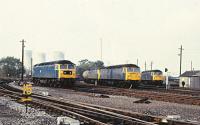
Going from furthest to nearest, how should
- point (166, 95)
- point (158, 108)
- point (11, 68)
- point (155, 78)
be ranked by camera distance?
point (11, 68), point (155, 78), point (166, 95), point (158, 108)

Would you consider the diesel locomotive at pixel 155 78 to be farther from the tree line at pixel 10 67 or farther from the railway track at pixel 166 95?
the tree line at pixel 10 67

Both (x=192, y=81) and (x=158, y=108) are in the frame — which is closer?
(x=158, y=108)

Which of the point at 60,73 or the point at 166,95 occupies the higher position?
the point at 60,73

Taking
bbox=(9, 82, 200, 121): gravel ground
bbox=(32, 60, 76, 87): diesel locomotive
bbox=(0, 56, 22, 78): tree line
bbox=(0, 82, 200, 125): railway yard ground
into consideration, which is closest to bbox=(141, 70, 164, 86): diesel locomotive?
bbox=(32, 60, 76, 87): diesel locomotive

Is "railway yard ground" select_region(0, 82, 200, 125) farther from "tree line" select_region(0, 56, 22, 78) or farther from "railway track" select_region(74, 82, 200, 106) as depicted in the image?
"tree line" select_region(0, 56, 22, 78)

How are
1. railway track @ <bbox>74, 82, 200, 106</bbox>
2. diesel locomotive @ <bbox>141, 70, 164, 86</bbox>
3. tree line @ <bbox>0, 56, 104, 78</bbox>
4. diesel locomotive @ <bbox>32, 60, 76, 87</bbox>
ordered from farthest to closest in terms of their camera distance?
1. tree line @ <bbox>0, 56, 104, 78</bbox>
2. diesel locomotive @ <bbox>141, 70, 164, 86</bbox>
3. diesel locomotive @ <bbox>32, 60, 76, 87</bbox>
4. railway track @ <bbox>74, 82, 200, 106</bbox>

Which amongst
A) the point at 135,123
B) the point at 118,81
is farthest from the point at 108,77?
the point at 135,123

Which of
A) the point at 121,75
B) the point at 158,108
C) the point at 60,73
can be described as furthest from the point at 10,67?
the point at 158,108

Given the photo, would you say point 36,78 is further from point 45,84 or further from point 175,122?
point 175,122

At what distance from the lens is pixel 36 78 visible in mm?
49375

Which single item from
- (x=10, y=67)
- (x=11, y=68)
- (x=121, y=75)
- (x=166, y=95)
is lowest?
(x=166, y=95)

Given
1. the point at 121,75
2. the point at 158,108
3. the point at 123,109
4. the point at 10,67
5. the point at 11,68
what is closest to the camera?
the point at 123,109

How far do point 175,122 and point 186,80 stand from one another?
165ft

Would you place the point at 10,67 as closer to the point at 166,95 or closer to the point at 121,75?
the point at 121,75
